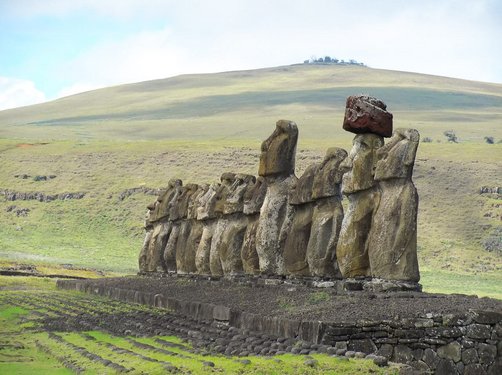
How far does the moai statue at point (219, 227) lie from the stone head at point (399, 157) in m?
8.48

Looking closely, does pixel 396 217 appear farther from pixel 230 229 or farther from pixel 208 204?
pixel 208 204

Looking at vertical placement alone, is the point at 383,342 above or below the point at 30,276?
above

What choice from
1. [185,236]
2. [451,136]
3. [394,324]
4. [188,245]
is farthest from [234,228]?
[451,136]

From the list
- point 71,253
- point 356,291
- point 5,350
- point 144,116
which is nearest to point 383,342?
point 356,291

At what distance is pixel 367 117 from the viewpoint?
67.3 ft

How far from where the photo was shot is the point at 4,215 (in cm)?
7531

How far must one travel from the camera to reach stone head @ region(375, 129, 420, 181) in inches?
764

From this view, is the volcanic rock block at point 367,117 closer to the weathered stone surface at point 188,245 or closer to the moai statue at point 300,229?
the moai statue at point 300,229

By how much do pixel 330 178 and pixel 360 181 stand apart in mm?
1777

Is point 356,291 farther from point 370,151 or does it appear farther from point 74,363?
point 74,363

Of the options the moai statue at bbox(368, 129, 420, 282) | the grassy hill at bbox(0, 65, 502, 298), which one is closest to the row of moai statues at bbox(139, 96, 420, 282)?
the moai statue at bbox(368, 129, 420, 282)

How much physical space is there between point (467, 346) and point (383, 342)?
1.19 meters

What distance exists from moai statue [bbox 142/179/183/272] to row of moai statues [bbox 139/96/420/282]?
4254 millimetres

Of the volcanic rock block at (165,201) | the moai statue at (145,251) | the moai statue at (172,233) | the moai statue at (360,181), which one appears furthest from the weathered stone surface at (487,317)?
the moai statue at (145,251)
